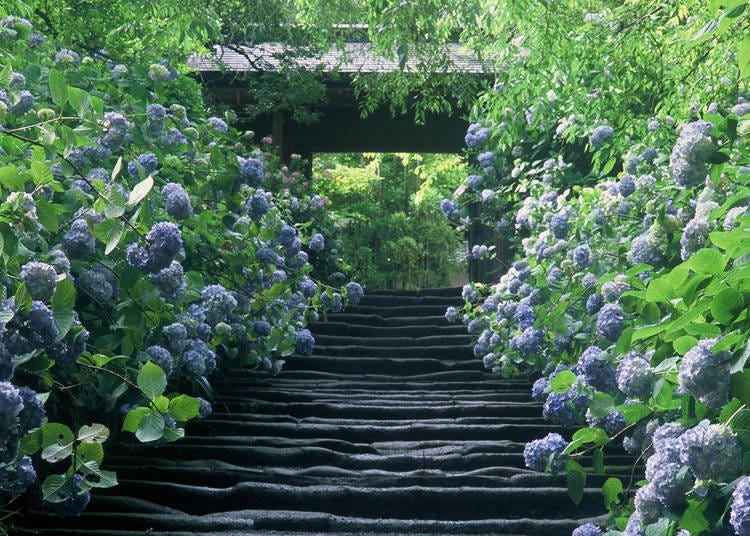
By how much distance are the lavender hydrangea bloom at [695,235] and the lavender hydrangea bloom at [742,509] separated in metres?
1.06

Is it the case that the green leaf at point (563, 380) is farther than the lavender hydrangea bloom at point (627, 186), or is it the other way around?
the lavender hydrangea bloom at point (627, 186)

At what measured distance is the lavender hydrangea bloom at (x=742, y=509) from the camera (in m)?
1.67

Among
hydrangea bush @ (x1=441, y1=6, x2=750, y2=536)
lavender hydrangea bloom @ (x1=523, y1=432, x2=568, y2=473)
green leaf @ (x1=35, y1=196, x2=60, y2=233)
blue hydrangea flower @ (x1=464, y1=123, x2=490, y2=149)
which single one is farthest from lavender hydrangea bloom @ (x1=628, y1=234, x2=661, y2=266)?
blue hydrangea flower @ (x1=464, y1=123, x2=490, y2=149)

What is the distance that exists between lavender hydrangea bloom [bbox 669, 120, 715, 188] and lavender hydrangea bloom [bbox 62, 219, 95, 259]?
1.76m

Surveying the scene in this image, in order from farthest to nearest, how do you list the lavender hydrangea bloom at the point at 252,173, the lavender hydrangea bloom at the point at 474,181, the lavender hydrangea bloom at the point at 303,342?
the lavender hydrangea bloom at the point at 474,181, the lavender hydrangea bloom at the point at 303,342, the lavender hydrangea bloom at the point at 252,173

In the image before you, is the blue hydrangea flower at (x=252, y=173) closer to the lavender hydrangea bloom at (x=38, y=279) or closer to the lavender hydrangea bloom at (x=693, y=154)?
the lavender hydrangea bloom at (x=38, y=279)

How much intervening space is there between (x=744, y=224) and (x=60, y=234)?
2.24m

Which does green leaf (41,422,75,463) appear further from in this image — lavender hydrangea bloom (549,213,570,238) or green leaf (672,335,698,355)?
lavender hydrangea bloom (549,213,570,238)

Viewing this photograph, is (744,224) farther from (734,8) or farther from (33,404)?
(33,404)

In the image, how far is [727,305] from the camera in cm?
198

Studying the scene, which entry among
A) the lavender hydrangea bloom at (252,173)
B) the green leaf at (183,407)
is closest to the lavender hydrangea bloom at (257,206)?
the lavender hydrangea bloom at (252,173)

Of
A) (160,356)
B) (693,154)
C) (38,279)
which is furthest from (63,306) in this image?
(693,154)

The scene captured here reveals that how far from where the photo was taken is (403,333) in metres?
8.22

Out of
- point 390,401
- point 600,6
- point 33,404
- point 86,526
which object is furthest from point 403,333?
point 33,404
